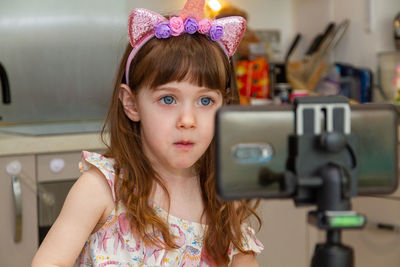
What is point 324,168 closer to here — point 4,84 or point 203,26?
point 203,26

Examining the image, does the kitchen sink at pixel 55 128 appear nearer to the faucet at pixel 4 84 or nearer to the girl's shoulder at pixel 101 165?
the faucet at pixel 4 84

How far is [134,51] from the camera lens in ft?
3.72

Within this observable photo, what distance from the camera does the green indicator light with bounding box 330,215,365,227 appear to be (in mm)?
561

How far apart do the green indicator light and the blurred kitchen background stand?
1.57m

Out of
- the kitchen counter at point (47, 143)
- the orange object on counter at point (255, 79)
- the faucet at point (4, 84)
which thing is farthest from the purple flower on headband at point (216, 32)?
the orange object on counter at point (255, 79)

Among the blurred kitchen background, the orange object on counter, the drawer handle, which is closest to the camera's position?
the drawer handle

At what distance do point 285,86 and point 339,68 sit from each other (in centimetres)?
28

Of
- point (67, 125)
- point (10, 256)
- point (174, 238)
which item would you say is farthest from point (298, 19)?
point (174, 238)

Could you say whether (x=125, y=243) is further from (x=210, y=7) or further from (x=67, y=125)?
(x=210, y=7)

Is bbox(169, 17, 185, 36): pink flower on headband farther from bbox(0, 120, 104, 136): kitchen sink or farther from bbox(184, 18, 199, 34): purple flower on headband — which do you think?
bbox(0, 120, 104, 136): kitchen sink

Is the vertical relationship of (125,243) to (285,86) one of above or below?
below

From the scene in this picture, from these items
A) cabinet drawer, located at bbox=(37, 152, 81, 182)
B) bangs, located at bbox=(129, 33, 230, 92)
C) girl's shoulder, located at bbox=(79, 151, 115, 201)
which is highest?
bangs, located at bbox=(129, 33, 230, 92)

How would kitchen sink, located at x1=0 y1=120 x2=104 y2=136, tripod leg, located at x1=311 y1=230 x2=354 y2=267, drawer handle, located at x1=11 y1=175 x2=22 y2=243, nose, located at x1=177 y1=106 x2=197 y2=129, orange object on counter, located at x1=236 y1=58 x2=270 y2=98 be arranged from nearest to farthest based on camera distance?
tripod leg, located at x1=311 y1=230 x2=354 y2=267 < nose, located at x1=177 y1=106 x2=197 y2=129 < drawer handle, located at x1=11 y1=175 x2=22 y2=243 < kitchen sink, located at x1=0 y1=120 x2=104 y2=136 < orange object on counter, located at x1=236 y1=58 x2=270 y2=98

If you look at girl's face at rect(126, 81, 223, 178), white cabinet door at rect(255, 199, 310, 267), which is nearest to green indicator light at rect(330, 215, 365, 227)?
girl's face at rect(126, 81, 223, 178)
